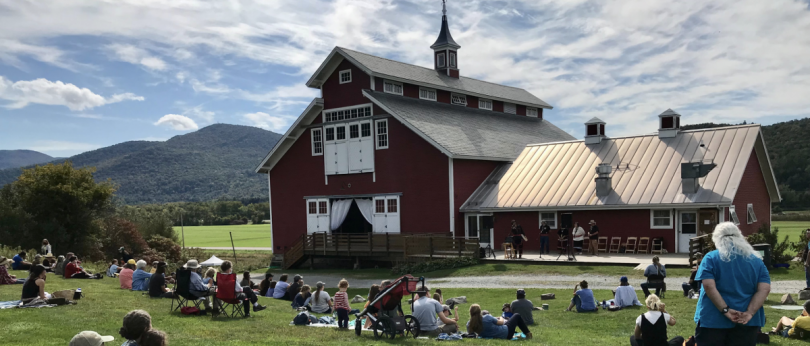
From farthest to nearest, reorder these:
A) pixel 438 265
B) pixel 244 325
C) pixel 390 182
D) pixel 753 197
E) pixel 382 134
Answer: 1. pixel 382 134
2. pixel 390 182
3. pixel 753 197
4. pixel 438 265
5. pixel 244 325

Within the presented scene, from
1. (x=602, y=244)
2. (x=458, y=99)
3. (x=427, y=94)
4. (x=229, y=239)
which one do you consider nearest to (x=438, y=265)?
(x=602, y=244)

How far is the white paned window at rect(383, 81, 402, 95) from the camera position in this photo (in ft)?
108

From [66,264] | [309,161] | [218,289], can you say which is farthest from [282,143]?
[218,289]

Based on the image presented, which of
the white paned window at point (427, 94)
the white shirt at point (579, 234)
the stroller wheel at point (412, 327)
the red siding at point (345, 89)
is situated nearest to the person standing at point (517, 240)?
the white shirt at point (579, 234)

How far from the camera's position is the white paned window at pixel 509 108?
41031mm

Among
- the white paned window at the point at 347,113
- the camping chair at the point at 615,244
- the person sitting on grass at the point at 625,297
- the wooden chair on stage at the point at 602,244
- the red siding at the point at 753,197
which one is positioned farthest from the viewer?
the white paned window at the point at 347,113

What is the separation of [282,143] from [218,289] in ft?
70.5

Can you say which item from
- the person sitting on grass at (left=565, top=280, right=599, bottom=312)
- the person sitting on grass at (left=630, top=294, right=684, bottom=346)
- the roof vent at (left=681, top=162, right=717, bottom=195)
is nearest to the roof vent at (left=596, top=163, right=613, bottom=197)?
the roof vent at (left=681, top=162, right=717, bottom=195)

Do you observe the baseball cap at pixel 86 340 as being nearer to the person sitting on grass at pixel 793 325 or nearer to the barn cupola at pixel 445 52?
the person sitting on grass at pixel 793 325

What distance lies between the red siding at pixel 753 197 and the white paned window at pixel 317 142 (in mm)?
19183

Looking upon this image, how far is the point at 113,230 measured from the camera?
35.8m

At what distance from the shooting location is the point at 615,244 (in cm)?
2595

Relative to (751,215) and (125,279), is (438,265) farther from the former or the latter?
(751,215)

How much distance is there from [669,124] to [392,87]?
43.6ft
